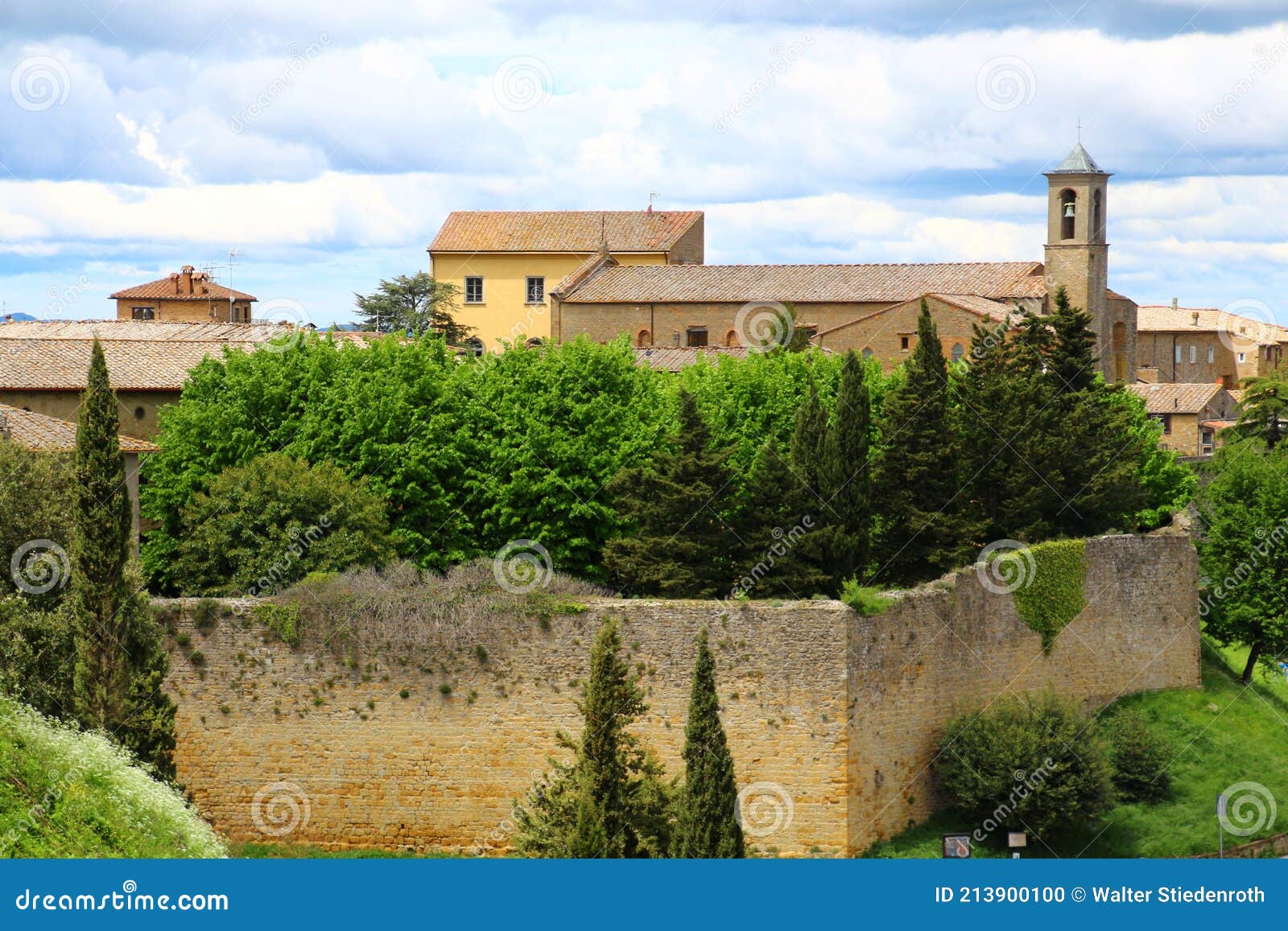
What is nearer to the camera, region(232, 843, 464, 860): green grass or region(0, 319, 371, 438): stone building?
region(232, 843, 464, 860): green grass

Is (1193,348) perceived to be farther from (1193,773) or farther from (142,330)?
(1193,773)

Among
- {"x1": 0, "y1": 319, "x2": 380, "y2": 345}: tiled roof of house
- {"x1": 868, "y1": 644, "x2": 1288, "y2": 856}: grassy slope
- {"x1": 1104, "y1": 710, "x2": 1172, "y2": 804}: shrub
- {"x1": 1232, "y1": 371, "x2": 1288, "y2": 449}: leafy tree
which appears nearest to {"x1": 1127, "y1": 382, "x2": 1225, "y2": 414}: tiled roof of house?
{"x1": 1232, "y1": 371, "x2": 1288, "y2": 449}: leafy tree

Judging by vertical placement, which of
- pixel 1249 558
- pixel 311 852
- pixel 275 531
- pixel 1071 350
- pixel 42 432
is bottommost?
pixel 311 852

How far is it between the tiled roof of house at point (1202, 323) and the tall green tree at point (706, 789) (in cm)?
8302

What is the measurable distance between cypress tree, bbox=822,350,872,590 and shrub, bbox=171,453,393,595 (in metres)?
7.58

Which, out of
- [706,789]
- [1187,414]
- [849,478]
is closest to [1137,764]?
[849,478]

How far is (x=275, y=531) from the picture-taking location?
106 ft

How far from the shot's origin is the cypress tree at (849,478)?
33.2 meters

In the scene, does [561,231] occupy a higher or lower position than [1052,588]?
higher

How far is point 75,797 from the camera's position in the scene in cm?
2133

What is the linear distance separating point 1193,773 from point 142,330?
4249 cm

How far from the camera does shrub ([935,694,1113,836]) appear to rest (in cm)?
2809

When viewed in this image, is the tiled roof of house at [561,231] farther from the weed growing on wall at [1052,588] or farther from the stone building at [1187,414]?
the weed growing on wall at [1052,588]

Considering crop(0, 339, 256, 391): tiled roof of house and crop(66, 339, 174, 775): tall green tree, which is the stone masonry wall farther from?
crop(0, 339, 256, 391): tiled roof of house
